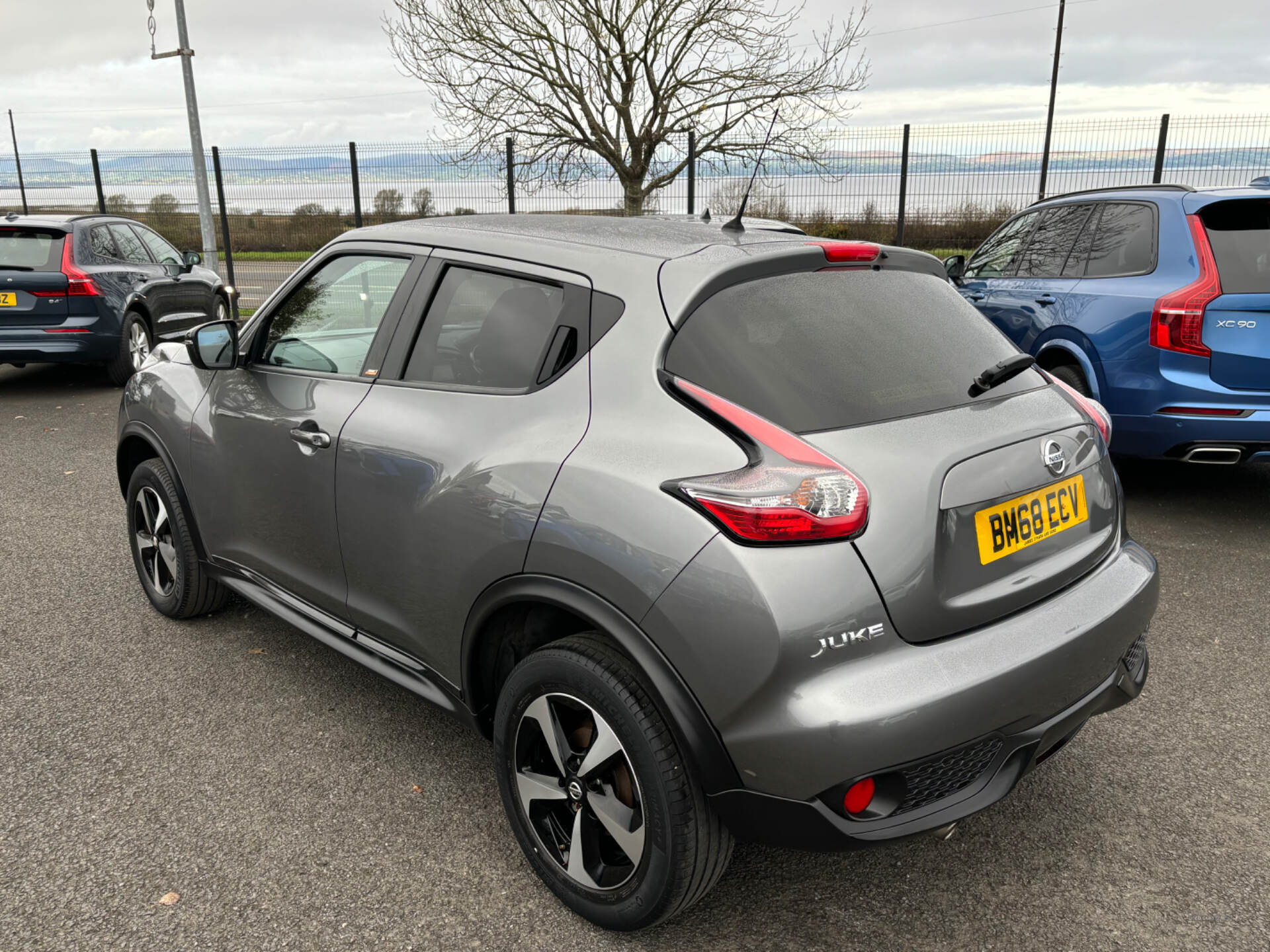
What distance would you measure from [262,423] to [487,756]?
1344 millimetres

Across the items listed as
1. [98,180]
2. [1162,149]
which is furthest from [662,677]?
[98,180]

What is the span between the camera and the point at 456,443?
2547 millimetres

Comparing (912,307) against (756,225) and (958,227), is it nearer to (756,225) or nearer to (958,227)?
(756,225)

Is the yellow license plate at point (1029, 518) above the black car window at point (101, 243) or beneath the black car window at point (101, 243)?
beneath

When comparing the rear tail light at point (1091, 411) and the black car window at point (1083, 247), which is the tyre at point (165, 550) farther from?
the black car window at point (1083, 247)

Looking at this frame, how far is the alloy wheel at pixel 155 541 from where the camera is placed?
405 cm

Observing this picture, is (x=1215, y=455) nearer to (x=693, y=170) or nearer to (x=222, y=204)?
(x=693, y=170)

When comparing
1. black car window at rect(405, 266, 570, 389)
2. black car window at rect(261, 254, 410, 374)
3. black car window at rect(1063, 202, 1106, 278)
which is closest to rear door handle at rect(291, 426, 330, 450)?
black car window at rect(261, 254, 410, 374)

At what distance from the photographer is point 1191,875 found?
2531 millimetres

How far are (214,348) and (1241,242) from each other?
4950 mm

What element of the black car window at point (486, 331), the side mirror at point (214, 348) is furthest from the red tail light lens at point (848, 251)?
the side mirror at point (214, 348)

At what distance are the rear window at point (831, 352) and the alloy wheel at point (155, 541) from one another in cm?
275

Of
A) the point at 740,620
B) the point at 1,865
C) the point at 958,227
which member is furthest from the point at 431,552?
the point at 958,227

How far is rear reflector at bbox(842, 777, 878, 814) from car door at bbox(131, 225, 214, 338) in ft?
32.2
